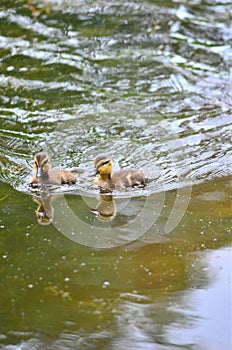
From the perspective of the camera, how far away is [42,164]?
5387mm

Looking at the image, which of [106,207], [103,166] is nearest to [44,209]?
[106,207]

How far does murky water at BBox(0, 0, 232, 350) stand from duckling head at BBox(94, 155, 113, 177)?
15cm

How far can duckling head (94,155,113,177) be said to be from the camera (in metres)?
5.40

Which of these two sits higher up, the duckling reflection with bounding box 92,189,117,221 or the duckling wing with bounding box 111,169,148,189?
the duckling wing with bounding box 111,169,148,189

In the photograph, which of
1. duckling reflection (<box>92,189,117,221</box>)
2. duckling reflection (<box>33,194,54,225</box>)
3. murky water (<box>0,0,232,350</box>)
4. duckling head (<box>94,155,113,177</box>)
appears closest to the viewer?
murky water (<box>0,0,232,350</box>)

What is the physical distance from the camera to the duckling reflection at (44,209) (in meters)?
4.75

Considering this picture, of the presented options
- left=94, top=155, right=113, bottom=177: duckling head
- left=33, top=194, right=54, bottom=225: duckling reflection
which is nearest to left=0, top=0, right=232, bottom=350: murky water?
left=33, top=194, right=54, bottom=225: duckling reflection

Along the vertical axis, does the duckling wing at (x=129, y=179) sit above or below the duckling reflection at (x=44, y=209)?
above

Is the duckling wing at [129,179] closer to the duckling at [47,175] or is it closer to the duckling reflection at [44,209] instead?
the duckling at [47,175]

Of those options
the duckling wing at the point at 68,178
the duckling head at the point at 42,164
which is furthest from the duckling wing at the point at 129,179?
the duckling head at the point at 42,164

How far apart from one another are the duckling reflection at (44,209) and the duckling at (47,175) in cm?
15

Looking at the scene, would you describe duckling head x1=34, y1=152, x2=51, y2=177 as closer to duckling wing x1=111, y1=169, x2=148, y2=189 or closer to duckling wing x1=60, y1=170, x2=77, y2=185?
duckling wing x1=60, y1=170, x2=77, y2=185

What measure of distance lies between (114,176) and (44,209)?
68cm

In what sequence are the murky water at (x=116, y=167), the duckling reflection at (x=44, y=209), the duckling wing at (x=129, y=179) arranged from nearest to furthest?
the murky water at (x=116, y=167) < the duckling reflection at (x=44, y=209) < the duckling wing at (x=129, y=179)
